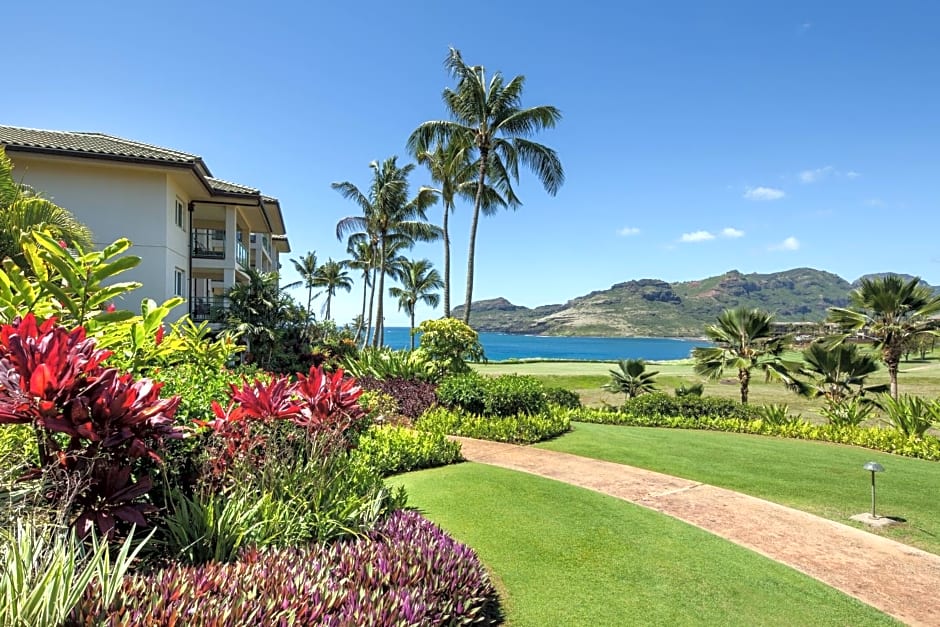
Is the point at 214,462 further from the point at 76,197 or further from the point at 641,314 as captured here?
the point at 641,314

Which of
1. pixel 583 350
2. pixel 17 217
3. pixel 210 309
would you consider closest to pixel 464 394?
pixel 17 217

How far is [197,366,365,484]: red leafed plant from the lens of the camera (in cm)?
393

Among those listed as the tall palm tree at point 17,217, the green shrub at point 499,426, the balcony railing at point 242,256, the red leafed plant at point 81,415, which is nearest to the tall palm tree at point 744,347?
the green shrub at point 499,426

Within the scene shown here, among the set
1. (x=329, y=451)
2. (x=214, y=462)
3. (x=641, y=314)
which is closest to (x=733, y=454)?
(x=329, y=451)

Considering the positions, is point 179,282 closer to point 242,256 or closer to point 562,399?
point 242,256

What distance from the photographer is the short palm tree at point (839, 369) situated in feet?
44.9

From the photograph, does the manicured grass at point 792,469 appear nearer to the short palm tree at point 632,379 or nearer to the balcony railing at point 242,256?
the short palm tree at point 632,379

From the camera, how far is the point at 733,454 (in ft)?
28.5

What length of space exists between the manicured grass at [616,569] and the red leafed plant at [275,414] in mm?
1520

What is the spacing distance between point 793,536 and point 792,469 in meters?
3.20

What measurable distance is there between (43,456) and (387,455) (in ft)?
15.0

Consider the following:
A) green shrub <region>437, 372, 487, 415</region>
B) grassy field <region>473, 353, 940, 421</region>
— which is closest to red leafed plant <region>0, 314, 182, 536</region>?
green shrub <region>437, 372, 487, 415</region>

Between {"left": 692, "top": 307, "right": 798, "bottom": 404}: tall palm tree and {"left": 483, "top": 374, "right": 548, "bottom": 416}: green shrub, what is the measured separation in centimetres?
740

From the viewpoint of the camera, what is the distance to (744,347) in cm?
1608
